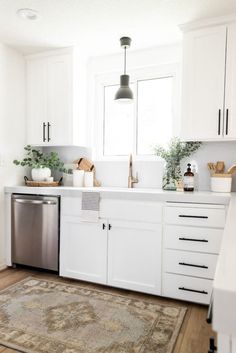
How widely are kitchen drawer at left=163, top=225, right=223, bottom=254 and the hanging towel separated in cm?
68

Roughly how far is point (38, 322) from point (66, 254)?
2.78ft

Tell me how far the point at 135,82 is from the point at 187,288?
2297mm

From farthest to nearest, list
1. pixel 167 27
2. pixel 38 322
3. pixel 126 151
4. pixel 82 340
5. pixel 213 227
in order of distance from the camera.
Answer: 1. pixel 126 151
2. pixel 167 27
3. pixel 213 227
4. pixel 38 322
5. pixel 82 340

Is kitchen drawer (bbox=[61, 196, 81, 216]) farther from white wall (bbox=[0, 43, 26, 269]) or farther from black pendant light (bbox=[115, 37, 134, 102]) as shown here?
black pendant light (bbox=[115, 37, 134, 102])

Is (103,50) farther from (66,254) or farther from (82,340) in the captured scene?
(82,340)

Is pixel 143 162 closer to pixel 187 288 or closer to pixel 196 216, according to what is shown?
pixel 196 216

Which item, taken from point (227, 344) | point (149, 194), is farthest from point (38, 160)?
point (227, 344)

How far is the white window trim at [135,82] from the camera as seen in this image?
10.0ft

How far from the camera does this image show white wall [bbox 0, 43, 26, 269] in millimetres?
3094

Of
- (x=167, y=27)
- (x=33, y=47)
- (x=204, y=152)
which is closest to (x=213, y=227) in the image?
(x=204, y=152)

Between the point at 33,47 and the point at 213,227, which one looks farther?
the point at 33,47

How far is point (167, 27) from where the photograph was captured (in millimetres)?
2646

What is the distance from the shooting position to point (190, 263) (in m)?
2.31

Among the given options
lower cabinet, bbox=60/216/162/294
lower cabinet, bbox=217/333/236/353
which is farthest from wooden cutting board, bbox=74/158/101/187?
lower cabinet, bbox=217/333/236/353
